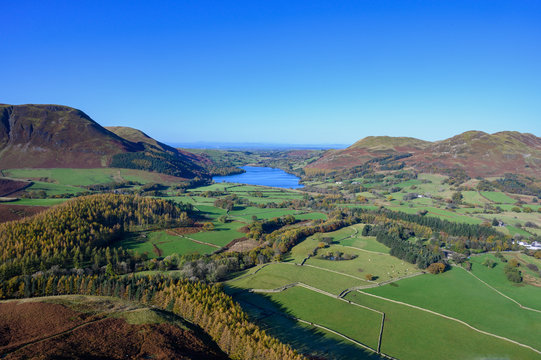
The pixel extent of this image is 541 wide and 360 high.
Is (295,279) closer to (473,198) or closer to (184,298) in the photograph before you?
(184,298)

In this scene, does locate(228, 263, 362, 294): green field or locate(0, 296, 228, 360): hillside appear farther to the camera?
locate(228, 263, 362, 294): green field

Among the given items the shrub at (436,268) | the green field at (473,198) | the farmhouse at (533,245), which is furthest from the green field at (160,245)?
the green field at (473,198)

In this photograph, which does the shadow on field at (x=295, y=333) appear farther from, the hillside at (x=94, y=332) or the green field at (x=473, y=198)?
the green field at (x=473, y=198)

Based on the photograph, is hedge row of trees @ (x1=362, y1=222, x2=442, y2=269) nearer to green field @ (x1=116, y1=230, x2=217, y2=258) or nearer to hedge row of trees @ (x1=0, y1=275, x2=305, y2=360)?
hedge row of trees @ (x1=0, y1=275, x2=305, y2=360)

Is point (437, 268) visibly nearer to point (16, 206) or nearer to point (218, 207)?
point (218, 207)

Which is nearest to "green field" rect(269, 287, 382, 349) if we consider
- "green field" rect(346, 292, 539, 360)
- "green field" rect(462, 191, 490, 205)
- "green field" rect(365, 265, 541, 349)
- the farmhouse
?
"green field" rect(346, 292, 539, 360)

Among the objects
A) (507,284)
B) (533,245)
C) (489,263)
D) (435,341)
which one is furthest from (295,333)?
(533,245)

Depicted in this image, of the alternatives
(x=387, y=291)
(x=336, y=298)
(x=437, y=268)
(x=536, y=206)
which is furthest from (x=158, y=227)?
(x=536, y=206)

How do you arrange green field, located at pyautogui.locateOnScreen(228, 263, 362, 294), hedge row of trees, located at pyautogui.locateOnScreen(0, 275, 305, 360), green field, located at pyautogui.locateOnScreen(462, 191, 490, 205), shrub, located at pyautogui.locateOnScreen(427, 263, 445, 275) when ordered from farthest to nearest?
1. green field, located at pyautogui.locateOnScreen(462, 191, 490, 205)
2. shrub, located at pyautogui.locateOnScreen(427, 263, 445, 275)
3. green field, located at pyautogui.locateOnScreen(228, 263, 362, 294)
4. hedge row of trees, located at pyautogui.locateOnScreen(0, 275, 305, 360)
